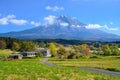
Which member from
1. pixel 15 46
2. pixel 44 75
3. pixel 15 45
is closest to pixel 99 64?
pixel 44 75

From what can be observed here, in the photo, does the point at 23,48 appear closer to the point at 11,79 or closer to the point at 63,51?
the point at 63,51

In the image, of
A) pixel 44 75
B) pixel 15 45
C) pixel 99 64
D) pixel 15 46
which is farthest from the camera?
pixel 15 46

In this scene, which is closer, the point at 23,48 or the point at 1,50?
the point at 1,50

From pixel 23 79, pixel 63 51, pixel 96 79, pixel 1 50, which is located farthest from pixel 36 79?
pixel 1 50

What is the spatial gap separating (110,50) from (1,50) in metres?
58.8

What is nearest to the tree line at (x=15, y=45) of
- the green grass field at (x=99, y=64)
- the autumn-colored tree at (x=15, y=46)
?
the autumn-colored tree at (x=15, y=46)

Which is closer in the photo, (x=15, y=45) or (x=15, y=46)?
(x=15, y=45)

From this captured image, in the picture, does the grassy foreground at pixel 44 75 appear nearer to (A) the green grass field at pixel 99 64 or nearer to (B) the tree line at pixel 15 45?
(A) the green grass field at pixel 99 64

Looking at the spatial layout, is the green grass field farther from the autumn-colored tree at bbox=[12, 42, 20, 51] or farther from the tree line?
the autumn-colored tree at bbox=[12, 42, 20, 51]

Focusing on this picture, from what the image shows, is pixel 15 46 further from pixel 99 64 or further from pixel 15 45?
pixel 99 64

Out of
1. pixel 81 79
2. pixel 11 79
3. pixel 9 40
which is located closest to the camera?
pixel 11 79

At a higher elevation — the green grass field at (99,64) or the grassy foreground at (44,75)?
the grassy foreground at (44,75)

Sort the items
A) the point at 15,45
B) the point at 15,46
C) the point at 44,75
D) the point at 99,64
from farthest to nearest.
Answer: the point at 15,46, the point at 15,45, the point at 99,64, the point at 44,75

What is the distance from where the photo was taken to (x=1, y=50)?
482ft
